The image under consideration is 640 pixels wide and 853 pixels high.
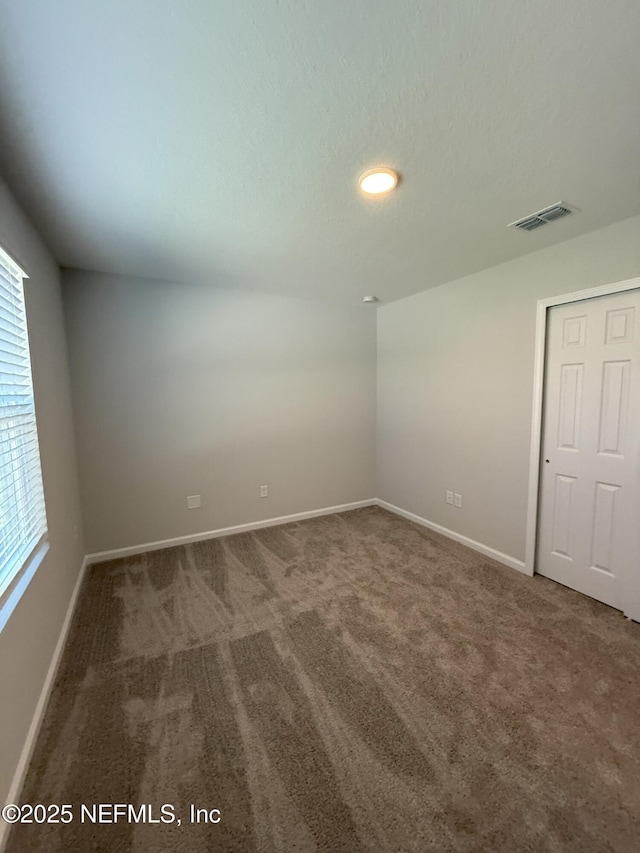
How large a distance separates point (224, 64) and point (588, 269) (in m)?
2.40

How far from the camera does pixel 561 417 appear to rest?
2.51 meters

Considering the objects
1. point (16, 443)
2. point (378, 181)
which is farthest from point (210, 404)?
point (378, 181)

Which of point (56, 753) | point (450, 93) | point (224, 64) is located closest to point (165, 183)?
point (224, 64)

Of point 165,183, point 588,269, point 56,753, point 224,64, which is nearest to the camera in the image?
point 224,64

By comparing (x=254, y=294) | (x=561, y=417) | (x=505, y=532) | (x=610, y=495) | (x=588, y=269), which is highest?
(x=254, y=294)

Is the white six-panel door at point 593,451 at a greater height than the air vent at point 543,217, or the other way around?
the air vent at point 543,217

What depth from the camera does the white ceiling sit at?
3.21ft

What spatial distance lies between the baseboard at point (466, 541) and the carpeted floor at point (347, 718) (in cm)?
21

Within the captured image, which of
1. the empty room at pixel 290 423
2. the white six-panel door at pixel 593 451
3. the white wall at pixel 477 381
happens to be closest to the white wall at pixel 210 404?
the empty room at pixel 290 423

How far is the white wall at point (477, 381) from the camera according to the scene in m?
2.41

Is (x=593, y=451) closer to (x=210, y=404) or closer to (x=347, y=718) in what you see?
(x=347, y=718)

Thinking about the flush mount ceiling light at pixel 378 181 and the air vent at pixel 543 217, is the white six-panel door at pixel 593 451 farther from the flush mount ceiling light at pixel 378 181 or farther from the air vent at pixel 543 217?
the flush mount ceiling light at pixel 378 181

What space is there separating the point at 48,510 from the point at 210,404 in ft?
5.40

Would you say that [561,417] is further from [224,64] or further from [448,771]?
[224,64]
